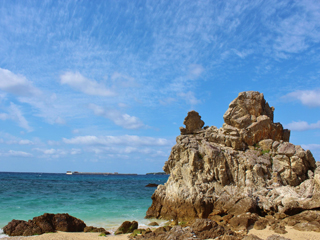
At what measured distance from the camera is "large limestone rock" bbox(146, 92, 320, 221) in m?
15.7

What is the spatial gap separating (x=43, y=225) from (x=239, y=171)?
13.3 m

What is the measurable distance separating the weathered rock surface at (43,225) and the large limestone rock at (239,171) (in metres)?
6.28

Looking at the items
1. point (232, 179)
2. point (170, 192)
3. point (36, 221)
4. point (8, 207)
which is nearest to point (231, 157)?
point (232, 179)

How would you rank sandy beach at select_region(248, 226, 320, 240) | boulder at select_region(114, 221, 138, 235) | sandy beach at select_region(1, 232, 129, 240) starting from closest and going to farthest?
sandy beach at select_region(248, 226, 320, 240)
sandy beach at select_region(1, 232, 129, 240)
boulder at select_region(114, 221, 138, 235)

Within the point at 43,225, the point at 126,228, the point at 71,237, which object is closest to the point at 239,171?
the point at 126,228

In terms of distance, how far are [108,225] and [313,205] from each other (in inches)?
506

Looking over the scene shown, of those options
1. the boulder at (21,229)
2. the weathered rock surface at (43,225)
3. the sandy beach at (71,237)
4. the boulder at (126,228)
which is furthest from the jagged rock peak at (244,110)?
the boulder at (21,229)

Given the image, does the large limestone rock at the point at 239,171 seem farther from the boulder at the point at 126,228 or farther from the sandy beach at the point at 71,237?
the sandy beach at the point at 71,237

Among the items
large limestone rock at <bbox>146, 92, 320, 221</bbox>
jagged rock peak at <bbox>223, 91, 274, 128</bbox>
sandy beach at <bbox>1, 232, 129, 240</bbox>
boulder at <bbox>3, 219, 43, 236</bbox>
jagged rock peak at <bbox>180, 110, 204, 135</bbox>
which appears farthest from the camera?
jagged rock peak at <bbox>180, 110, 204, 135</bbox>

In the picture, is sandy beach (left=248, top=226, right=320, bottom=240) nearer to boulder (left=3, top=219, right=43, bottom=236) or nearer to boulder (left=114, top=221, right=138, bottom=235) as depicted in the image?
boulder (left=114, top=221, right=138, bottom=235)

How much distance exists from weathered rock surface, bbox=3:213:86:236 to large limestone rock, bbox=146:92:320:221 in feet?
20.6

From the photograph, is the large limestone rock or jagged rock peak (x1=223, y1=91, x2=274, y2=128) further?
jagged rock peak (x1=223, y1=91, x2=274, y2=128)

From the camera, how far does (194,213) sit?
16531 mm

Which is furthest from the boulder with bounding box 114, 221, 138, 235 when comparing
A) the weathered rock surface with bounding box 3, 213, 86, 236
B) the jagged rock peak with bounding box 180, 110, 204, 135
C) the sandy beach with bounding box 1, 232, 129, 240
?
the jagged rock peak with bounding box 180, 110, 204, 135
